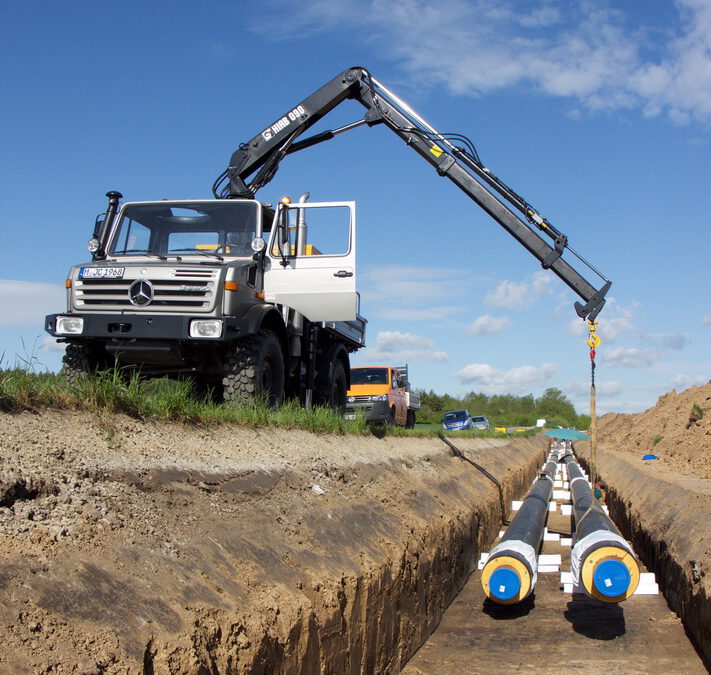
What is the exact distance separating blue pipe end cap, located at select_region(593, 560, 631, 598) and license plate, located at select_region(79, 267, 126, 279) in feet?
19.5

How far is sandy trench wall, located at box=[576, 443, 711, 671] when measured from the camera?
21.1 ft

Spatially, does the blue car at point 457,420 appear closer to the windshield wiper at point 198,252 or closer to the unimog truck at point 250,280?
the unimog truck at point 250,280

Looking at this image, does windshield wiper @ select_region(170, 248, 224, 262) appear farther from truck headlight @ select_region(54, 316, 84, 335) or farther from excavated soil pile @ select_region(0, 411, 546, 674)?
excavated soil pile @ select_region(0, 411, 546, 674)

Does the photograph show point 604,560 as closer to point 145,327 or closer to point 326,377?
point 145,327

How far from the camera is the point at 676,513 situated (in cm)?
944

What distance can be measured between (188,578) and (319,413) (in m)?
5.62

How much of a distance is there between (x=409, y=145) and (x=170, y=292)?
562cm

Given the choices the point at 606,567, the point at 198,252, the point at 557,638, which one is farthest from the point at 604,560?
the point at 198,252

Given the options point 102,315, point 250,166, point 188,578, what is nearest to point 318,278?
point 102,315

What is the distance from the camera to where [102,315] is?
862cm

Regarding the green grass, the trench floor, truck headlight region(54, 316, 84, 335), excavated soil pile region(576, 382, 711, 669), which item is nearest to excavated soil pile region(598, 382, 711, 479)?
excavated soil pile region(576, 382, 711, 669)

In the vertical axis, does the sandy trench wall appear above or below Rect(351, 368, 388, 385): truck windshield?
below

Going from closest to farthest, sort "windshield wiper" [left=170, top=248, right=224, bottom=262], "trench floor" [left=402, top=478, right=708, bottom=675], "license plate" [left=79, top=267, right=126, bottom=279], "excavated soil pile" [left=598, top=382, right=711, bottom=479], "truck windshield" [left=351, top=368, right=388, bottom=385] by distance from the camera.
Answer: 1. "trench floor" [left=402, top=478, right=708, bottom=675]
2. "license plate" [left=79, top=267, right=126, bottom=279]
3. "windshield wiper" [left=170, top=248, right=224, bottom=262]
4. "excavated soil pile" [left=598, top=382, right=711, bottom=479]
5. "truck windshield" [left=351, top=368, right=388, bottom=385]

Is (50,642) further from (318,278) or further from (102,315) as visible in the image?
(318,278)
